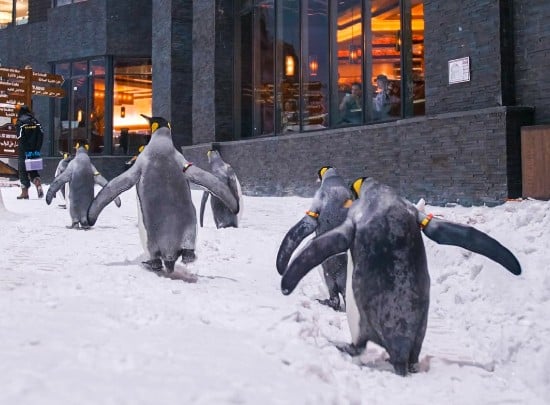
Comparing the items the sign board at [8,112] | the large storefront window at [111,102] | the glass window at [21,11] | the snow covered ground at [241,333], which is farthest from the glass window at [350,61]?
the glass window at [21,11]

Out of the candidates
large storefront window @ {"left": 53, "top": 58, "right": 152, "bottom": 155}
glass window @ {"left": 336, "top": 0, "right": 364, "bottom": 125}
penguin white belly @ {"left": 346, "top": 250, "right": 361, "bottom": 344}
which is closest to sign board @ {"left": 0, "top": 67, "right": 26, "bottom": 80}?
large storefront window @ {"left": 53, "top": 58, "right": 152, "bottom": 155}

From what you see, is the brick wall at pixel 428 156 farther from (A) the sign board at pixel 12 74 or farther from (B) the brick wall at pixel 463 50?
(A) the sign board at pixel 12 74

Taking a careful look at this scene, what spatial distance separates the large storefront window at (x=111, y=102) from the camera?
23.2 metres

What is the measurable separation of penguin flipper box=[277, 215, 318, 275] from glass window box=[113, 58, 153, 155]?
63.5 ft

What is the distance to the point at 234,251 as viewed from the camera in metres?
7.47

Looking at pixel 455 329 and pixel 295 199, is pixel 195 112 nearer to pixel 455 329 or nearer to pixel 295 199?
pixel 295 199

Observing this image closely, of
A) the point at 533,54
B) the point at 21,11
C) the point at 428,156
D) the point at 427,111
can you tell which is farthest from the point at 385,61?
the point at 21,11

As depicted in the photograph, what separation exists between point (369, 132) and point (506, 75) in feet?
11.0

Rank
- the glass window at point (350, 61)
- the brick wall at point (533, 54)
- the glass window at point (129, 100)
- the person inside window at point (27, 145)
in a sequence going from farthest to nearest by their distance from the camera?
the glass window at point (129, 100) → the person inside window at point (27, 145) → the glass window at point (350, 61) → the brick wall at point (533, 54)

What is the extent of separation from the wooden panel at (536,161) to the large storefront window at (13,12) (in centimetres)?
2495

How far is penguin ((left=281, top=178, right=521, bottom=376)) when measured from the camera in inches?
137

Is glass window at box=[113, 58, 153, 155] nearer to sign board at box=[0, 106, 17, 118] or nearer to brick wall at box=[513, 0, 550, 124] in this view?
sign board at box=[0, 106, 17, 118]

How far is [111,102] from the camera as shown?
2319 cm

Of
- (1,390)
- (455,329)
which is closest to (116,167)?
(455,329)
